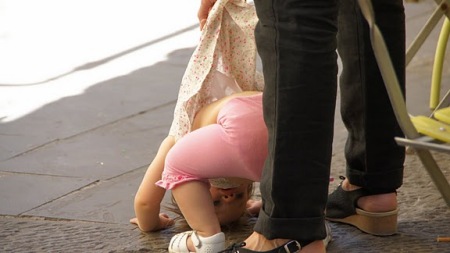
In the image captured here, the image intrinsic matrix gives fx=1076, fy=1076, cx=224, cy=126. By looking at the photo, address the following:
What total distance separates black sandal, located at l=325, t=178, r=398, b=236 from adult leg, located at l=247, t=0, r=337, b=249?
0.49m

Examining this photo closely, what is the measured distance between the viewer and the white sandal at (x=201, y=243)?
326cm

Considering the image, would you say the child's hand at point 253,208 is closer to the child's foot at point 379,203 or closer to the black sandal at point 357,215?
the black sandal at point 357,215

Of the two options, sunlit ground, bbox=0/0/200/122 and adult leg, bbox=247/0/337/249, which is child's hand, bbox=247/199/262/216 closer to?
adult leg, bbox=247/0/337/249

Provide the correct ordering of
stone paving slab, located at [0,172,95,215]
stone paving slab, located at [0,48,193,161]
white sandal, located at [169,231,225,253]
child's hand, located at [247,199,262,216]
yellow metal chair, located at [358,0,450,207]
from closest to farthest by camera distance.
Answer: yellow metal chair, located at [358,0,450,207] → white sandal, located at [169,231,225,253] → child's hand, located at [247,199,262,216] → stone paving slab, located at [0,172,95,215] → stone paving slab, located at [0,48,193,161]

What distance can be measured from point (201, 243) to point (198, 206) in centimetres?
11

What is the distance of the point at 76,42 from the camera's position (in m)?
6.86

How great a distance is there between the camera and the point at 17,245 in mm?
3527

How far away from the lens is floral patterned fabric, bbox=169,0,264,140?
11.2ft

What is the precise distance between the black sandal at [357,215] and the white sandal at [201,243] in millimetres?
474

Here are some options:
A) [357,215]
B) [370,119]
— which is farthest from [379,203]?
[370,119]


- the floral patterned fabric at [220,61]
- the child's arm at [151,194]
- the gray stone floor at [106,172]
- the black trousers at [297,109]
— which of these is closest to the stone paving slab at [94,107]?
the gray stone floor at [106,172]

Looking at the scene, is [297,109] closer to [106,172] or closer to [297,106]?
[297,106]

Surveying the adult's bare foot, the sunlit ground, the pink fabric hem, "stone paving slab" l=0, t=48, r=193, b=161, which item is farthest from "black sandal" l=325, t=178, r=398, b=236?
the sunlit ground

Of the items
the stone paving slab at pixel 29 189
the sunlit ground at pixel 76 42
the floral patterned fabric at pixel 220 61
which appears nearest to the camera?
the floral patterned fabric at pixel 220 61
